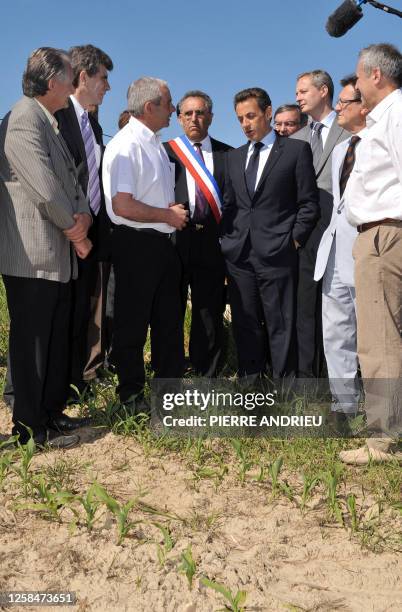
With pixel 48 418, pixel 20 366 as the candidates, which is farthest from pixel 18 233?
pixel 48 418

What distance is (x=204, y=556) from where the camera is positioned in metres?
2.39

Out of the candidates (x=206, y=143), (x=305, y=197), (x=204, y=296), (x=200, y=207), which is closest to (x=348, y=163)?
(x=305, y=197)

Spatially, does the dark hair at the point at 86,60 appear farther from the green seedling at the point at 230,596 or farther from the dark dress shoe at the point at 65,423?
the green seedling at the point at 230,596

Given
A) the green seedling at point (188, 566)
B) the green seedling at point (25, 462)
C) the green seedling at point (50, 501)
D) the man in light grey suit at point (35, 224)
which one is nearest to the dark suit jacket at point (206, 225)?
the man in light grey suit at point (35, 224)

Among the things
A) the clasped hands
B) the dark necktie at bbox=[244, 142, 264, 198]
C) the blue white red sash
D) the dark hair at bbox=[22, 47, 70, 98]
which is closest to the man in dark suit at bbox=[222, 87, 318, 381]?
the dark necktie at bbox=[244, 142, 264, 198]

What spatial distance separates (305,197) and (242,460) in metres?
1.67

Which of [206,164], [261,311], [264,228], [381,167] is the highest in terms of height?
[206,164]

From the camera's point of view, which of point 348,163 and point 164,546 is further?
point 348,163

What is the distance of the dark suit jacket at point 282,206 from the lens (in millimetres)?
3926

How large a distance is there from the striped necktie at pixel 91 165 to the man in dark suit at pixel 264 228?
0.84 metres

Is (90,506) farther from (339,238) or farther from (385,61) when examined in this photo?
(385,61)

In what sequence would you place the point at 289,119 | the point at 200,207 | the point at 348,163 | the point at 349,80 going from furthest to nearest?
the point at 289,119 → the point at 200,207 → the point at 349,80 → the point at 348,163

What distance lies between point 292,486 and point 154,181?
1804 millimetres

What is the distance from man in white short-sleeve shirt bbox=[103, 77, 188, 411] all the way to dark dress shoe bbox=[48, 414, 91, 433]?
0.29m
